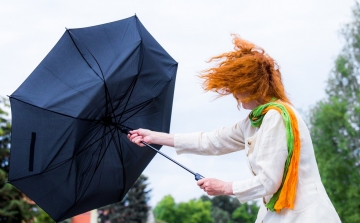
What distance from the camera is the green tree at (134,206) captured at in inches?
949

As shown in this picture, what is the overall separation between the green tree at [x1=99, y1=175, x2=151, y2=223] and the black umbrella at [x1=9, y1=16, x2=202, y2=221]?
740 inches

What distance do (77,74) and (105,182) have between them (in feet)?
3.04

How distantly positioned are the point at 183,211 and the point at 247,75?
256 ft

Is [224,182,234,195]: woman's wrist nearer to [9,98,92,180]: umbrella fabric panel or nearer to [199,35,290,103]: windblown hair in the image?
[199,35,290,103]: windblown hair

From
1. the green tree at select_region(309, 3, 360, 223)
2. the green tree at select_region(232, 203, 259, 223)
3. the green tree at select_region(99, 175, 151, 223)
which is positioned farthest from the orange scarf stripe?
the green tree at select_region(232, 203, 259, 223)

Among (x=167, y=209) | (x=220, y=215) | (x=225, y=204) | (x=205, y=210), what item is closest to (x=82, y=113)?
(x=167, y=209)

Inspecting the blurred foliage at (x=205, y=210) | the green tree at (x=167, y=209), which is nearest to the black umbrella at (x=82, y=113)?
the blurred foliage at (x=205, y=210)

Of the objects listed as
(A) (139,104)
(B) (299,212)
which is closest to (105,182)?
(A) (139,104)

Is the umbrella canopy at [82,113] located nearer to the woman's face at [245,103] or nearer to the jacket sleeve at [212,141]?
the jacket sleeve at [212,141]

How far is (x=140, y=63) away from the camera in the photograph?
5.05 metres

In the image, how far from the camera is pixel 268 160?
3.85 meters

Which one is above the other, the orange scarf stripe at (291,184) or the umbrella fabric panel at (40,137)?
the umbrella fabric panel at (40,137)

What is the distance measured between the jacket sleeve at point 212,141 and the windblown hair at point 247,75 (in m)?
0.42

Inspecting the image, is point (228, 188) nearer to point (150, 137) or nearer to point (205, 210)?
point (150, 137)
